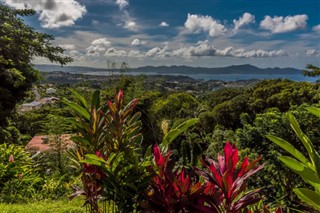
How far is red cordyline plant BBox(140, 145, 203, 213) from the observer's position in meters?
1.08

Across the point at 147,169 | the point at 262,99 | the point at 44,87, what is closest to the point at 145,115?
the point at 262,99

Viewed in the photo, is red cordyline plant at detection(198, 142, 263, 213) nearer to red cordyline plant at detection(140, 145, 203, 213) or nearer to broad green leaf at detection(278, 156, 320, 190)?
red cordyline plant at detection(140, 145, 203, 213)

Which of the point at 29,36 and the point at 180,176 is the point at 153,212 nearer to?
→ the point at 180,176

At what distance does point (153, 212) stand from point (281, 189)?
3.07 meters

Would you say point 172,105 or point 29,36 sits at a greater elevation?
point 29,36

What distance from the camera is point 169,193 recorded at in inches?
→ 43.9

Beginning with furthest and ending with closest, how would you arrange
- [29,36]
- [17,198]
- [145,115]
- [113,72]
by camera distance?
[145,115]
[113,72]
[29,36]
[17,198]

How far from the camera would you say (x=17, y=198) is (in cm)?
430

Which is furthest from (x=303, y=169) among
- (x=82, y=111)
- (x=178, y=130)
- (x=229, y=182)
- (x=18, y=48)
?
(x=18, y=48)

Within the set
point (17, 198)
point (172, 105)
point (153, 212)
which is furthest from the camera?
point (172, 105)

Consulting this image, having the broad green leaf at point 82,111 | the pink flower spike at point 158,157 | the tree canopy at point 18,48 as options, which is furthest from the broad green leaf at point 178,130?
the tree canopy at point 18,48

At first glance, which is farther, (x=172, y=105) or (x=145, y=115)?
(x=172, y=105)

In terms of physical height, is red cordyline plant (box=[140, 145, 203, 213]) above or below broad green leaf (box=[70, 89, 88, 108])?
below

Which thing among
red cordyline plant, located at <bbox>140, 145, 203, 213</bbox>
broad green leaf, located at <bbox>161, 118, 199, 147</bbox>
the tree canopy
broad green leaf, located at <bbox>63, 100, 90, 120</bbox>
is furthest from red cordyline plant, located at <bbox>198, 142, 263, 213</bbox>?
the tree canopy
